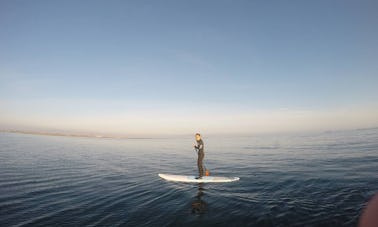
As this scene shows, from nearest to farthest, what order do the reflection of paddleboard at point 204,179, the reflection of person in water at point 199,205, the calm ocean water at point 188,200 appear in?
the calm ocean water at point 188,200 < the reflection of person in water at point 199,205 < the reflection of paddleboard at point 204,179

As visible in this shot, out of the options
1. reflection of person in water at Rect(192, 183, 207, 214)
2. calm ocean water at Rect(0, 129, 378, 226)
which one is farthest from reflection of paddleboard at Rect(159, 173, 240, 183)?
reflection of person in water at Rect(192, 183, 207, 214)

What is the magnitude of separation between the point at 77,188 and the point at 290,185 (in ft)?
52.2

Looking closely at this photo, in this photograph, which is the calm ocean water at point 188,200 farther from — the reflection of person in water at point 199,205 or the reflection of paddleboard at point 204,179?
the reflection of paddleboard at point 204,179

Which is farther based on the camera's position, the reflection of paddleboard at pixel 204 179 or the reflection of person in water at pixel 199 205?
the reflection of paddleboard at pixel 204 179

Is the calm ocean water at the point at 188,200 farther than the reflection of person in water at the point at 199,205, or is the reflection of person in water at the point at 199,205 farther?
the reflection of person in water at the point at 199,205

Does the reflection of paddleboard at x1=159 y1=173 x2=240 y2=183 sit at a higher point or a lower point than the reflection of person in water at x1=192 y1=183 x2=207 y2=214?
higher

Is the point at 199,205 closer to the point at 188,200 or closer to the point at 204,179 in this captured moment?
the point at 188,200

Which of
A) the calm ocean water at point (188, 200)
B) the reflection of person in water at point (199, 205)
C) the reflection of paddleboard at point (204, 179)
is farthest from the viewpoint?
the reflection of paddleboard at point (204, 179)

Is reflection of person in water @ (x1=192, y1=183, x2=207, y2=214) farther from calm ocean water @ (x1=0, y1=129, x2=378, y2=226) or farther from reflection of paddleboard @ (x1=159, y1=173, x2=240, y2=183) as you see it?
reflection of paddleboard @ (x1=159, y1=173, x2=240, y2=183)

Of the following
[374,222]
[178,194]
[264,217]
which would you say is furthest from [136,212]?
[374,222]

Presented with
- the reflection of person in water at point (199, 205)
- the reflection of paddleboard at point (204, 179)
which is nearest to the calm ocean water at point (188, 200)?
the reflection of person in water at point (199, 205)

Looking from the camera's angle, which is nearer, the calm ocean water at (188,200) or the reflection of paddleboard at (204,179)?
the calm ocean water at (188,200)

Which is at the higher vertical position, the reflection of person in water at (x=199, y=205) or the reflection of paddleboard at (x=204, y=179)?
the reflection of paddleboard at (x=204, y=179)

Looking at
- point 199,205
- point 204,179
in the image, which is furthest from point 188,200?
point 204,179
